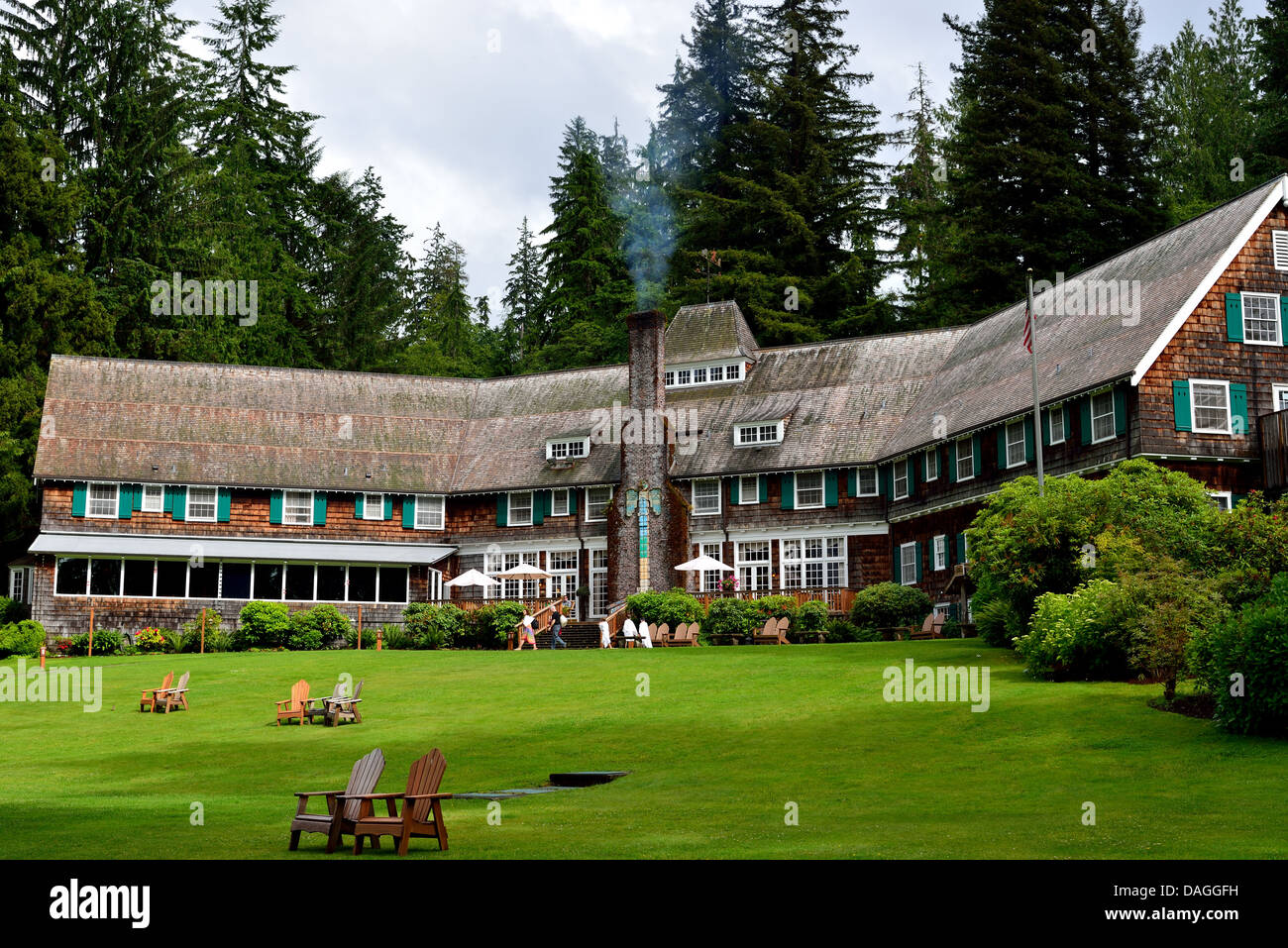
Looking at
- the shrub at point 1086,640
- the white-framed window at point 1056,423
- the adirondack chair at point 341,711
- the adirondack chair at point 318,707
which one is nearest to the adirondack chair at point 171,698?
the adirondack chair at point 318,707

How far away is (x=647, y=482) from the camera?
51281mm

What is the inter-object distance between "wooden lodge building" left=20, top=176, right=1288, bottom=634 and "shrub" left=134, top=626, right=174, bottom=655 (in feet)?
8.77

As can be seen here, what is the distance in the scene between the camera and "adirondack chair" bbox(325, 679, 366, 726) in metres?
27.1

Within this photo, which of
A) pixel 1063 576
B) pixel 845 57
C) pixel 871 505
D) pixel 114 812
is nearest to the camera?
pixel 114 812

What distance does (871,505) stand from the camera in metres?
49.0

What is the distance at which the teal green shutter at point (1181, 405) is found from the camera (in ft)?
120

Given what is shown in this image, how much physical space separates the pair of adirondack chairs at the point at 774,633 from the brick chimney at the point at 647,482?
8139 mm

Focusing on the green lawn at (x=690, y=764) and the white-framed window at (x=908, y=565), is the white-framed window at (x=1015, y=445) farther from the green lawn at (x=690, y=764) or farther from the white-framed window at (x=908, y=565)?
the green lawn at (x=690, y=764)

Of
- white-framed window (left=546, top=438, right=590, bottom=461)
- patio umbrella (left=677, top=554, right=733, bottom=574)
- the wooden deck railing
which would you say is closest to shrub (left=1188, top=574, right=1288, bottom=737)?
the wooden deck railing

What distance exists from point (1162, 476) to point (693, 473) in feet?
A: 73.4

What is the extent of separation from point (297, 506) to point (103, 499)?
22.3 feet

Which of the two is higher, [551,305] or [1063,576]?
[551,305]
